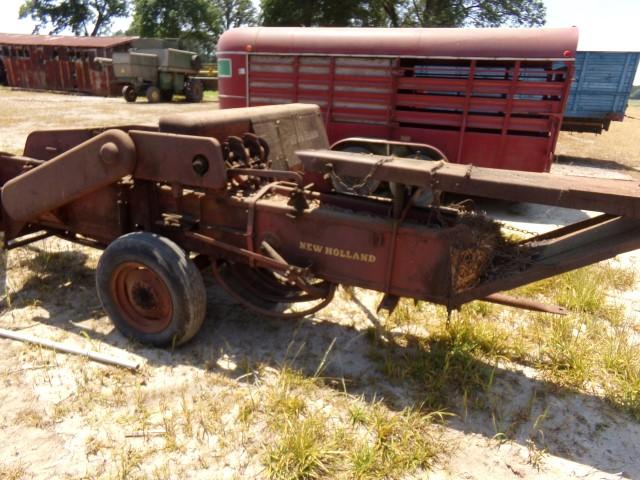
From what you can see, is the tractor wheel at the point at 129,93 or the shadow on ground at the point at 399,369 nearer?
the shadow on ground at the point at 399,369

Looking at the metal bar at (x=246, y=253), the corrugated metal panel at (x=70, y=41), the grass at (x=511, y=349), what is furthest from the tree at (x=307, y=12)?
the metal bar at (x=246, y=253)

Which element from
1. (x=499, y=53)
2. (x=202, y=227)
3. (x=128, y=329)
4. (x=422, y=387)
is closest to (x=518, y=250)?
(x=422, y=387)

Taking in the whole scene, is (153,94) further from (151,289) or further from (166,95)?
(151,289)

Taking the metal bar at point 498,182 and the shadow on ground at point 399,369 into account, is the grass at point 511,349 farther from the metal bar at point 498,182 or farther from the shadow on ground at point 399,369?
the metal bar at point 498,182

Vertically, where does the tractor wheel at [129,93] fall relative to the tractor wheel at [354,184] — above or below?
below

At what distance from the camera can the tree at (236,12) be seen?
53906 millimetres

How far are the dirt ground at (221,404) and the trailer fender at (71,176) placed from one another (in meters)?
0.88

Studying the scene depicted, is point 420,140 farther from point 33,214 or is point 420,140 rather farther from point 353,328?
point 33,214

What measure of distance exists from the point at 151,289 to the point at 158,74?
22.6 meters

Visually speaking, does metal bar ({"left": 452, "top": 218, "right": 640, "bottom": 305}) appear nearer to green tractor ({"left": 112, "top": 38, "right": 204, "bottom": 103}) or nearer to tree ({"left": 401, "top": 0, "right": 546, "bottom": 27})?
green tractor ({"left": 112, "top": 38, "right": 204, "bottom": 103})

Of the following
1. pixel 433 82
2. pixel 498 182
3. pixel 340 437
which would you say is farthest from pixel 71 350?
pixel 433 82

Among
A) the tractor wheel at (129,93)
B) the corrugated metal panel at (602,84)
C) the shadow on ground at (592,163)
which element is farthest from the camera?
the tractor wheel at (129,93)

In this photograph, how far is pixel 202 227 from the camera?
137 inches

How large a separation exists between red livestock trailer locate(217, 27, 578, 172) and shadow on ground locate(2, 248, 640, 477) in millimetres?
3346
